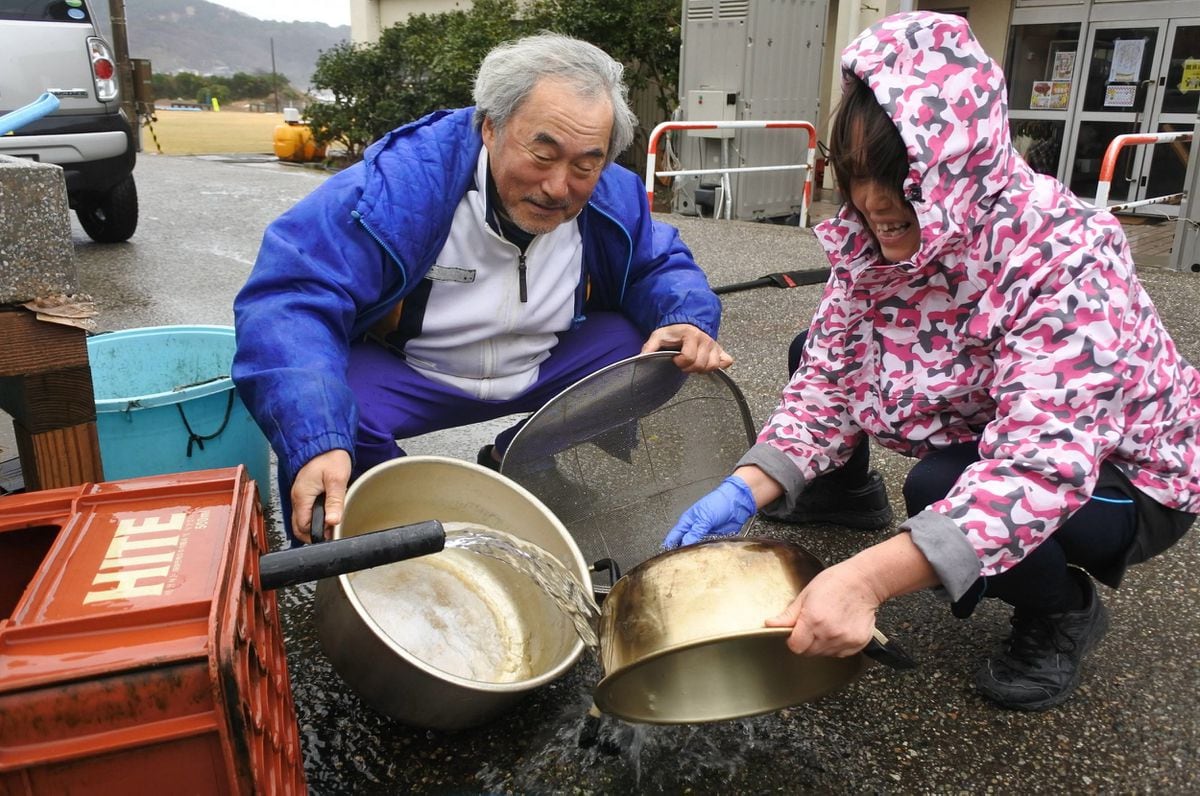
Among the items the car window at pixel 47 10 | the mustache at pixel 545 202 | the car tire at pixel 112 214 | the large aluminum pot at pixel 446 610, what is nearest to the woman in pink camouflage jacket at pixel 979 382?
the large aluminum pot at pixel 446 610

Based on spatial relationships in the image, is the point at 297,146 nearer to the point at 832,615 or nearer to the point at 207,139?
the point at 207,139

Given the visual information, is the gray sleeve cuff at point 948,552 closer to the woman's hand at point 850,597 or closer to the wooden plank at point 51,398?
the woman's hand at point 850,597

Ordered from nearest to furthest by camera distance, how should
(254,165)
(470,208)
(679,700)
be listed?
(679,700)
(470,208)
(254,165)

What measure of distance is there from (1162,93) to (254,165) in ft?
42.1

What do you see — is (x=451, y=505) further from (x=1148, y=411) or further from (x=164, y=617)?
(x=1148, y=411)

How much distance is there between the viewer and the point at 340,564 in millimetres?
1157

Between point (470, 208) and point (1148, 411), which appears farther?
point (470, 208)

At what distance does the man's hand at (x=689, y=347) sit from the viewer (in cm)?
225

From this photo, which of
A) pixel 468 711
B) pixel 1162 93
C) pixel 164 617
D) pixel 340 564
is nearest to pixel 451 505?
pixel 468 711

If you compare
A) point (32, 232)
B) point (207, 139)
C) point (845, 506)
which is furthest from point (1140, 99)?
point (207, 139)

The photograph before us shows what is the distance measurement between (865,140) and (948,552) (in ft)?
2.26

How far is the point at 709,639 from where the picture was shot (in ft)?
4.49

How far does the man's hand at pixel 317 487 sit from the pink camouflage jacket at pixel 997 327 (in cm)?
99

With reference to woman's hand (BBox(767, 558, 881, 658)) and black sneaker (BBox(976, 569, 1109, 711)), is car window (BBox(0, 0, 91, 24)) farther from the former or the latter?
black sneaker (BBox(976, 569, 1109, 711))
